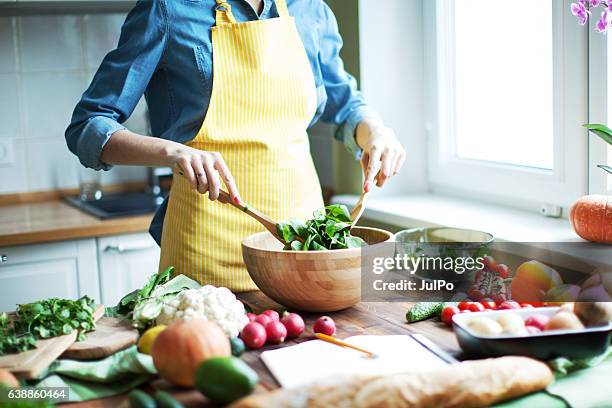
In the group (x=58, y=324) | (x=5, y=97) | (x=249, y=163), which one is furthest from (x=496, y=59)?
(x=5, y=97)

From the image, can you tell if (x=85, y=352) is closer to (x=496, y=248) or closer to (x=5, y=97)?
(x=496, y=248)

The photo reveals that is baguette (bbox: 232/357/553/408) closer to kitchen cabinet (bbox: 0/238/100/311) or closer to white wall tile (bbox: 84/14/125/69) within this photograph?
kitchen cabinet (bbox: 0/238/100/311)

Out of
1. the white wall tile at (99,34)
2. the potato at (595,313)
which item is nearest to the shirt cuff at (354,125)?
the potato at (595,313)

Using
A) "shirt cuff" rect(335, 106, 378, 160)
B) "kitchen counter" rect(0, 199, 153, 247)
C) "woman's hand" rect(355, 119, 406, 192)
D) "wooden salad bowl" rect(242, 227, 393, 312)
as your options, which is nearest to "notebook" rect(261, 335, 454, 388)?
"wooden salad bowl" rect(242, 227, 393, 312)

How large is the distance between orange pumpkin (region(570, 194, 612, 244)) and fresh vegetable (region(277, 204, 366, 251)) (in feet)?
1.88

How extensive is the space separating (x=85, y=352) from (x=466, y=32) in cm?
166

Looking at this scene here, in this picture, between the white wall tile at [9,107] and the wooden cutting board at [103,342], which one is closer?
the wooden cutting board at [103,342]

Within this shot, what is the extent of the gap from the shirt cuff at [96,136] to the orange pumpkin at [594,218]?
1.02m

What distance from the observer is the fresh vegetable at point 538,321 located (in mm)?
1253

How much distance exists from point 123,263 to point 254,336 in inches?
52.2

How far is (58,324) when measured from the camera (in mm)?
1330

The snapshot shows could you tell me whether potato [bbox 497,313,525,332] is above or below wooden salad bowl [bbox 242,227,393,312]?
below

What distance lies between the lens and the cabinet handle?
8.20 feet

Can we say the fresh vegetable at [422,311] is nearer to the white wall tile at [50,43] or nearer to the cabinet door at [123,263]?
the cabinet door at [123,263]
